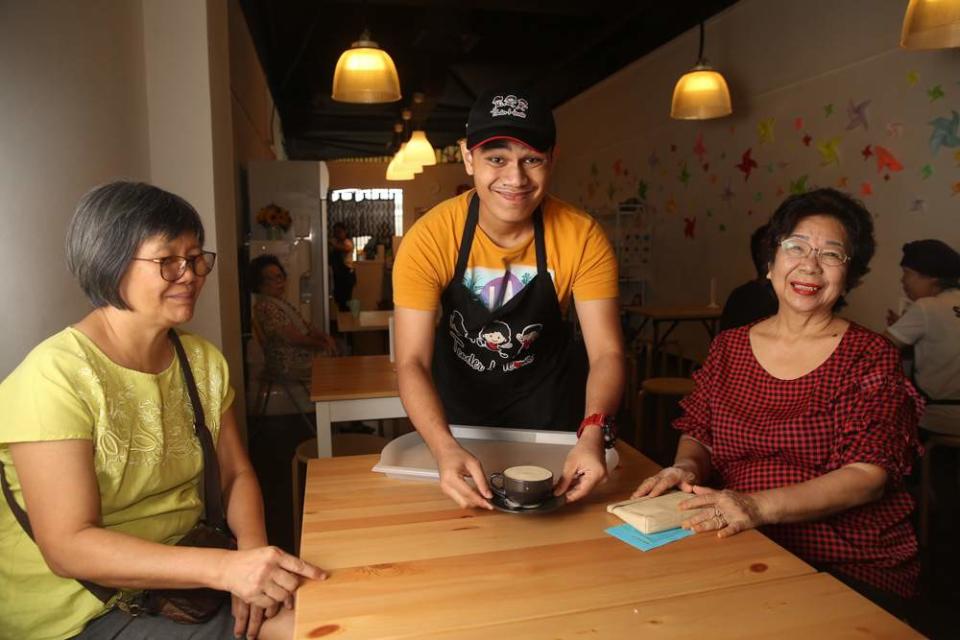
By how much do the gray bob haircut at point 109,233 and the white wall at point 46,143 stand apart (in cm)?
69

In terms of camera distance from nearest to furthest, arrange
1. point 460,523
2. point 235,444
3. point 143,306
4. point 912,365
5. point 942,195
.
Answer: point 460,523
point 143,306
point 235,444
point 912,365
point 942,195

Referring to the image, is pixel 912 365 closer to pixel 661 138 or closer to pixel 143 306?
pixel 143 306

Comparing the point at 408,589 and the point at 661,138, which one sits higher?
the point at 661,138

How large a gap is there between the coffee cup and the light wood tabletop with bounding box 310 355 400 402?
1.29 m

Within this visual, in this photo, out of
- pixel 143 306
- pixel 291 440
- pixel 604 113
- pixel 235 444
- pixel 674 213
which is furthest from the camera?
pixel 604 113

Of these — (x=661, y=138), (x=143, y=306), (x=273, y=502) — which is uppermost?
(x=661, y=138)

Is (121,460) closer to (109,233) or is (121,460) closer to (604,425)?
(109,233)

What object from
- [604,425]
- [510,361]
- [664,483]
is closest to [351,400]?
[510,361]

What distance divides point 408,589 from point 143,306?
790 mm

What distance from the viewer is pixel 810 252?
1637mm

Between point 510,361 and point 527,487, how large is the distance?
0.76m

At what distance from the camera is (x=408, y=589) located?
1037 millimetres

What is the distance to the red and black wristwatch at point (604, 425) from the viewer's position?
1479mm

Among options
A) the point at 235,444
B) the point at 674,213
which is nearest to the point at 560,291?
the point at 235,444
